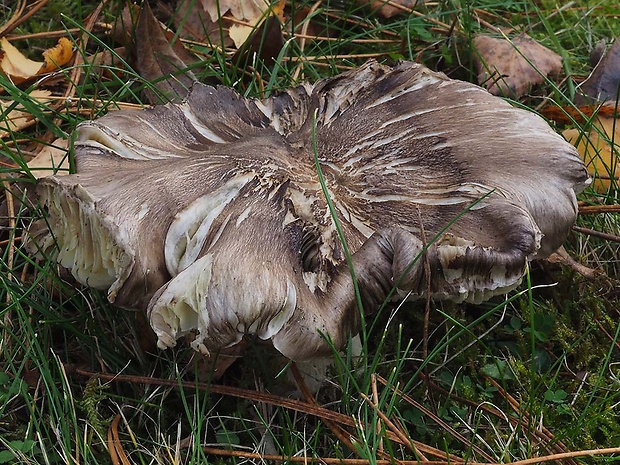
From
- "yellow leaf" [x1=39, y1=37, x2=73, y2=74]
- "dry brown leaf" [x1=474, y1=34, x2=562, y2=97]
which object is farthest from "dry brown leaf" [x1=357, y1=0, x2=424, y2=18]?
"yellow leaf" [x1=39, y1=37, x2=73, y2=74]

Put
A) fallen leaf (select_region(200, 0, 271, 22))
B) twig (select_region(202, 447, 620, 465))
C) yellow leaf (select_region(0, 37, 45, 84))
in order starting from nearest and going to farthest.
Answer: twig (select_region(202, 447, 620, 465)) < yellow leaf (select_region(0, 37, 45, 84)) < fallen leaf (select_region(200, 0, 271, 22))

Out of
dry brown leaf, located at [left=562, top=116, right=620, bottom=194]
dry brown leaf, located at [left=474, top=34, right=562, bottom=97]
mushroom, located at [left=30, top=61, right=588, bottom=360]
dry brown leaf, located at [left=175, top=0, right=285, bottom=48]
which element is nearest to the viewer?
mushroom, located at [left=30, top=61, right=588, bottom=360]

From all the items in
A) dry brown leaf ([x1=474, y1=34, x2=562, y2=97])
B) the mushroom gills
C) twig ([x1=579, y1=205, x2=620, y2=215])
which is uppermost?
the mushroom gills

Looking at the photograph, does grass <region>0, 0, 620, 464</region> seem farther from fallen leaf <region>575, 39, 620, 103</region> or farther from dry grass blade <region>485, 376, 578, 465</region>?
fallen leaf <region>575, 39, 620, 103</region>

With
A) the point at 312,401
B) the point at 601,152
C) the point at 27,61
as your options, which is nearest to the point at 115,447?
the point at 312,401

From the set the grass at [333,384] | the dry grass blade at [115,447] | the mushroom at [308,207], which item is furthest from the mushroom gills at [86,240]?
the dry grass blade at [115,447]

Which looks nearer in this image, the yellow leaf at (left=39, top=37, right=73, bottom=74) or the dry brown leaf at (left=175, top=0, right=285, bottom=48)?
the yellow leaf at (left=39, top=37, right=73, bottom=74)
